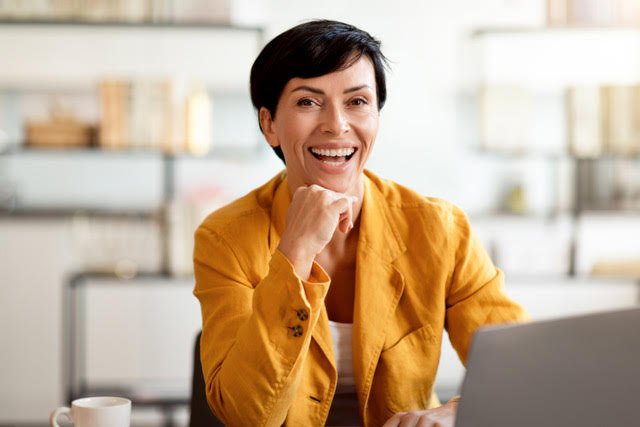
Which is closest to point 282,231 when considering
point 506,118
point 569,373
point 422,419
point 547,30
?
point 422,419

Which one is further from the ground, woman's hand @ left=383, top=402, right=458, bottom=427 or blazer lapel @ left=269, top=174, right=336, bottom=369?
blazer lapel @ left=269, top=174, right=336, bottom=369

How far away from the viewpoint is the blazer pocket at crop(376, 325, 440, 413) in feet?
5.02

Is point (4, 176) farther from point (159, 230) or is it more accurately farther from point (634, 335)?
point (634, 335)

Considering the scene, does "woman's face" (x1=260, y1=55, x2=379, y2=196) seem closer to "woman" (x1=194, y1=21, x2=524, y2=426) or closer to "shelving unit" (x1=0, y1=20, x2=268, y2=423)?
"woman" (x1=194, y1=21, x2=524, y2=426)

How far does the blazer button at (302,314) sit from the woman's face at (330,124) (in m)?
0.32

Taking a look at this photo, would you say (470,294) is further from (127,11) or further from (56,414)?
(127,11)

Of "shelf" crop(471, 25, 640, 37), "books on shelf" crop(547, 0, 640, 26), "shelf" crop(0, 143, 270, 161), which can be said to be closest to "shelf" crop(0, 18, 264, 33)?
"shelf" crop(0, 143, 270, 161)

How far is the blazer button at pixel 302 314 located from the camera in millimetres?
1332

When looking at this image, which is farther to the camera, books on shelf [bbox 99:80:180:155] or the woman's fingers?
books on shelf [bbox 99:80:180:155]

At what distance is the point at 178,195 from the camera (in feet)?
13.7

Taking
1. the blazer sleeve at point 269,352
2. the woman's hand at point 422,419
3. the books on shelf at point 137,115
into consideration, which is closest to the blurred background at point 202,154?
the books on shelf at point 137,115

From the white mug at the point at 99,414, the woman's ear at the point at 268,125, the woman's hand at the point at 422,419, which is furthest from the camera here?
the woman's ear at the point at 268,125

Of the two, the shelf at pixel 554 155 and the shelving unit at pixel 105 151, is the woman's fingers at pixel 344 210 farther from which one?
the shelf at pixel 554 155

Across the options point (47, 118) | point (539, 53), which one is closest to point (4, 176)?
point (47, 118)
